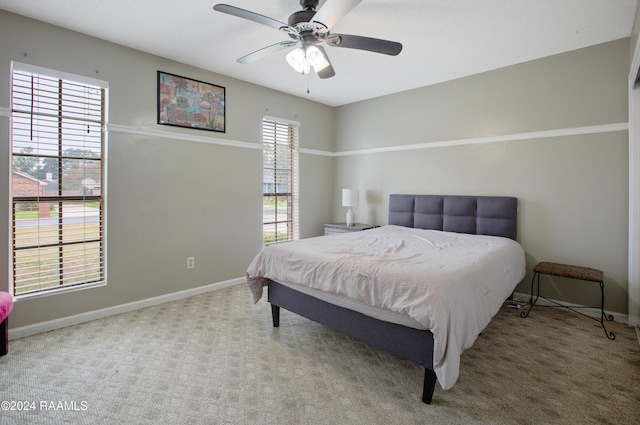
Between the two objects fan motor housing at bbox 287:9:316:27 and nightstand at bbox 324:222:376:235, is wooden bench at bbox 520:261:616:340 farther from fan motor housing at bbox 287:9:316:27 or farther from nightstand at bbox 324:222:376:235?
fan motor housing at bbox 287:9:316:27

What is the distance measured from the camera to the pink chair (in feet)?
7.36

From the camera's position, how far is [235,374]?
2168mm

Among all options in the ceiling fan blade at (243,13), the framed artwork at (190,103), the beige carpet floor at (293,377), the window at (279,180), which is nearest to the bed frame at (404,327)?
the beige carpet floor at (293,377)

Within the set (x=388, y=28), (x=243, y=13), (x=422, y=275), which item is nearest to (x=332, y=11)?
(x=243, y=13)

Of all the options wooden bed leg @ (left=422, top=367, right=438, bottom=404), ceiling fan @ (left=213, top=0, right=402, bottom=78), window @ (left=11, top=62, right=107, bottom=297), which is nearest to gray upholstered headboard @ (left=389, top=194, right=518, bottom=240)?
ceiling fan @ (left=213, top=0, right=402, bottom=78)

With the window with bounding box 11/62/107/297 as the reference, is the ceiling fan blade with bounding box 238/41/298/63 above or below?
above

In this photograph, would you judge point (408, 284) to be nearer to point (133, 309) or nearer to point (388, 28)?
point (388, 28)

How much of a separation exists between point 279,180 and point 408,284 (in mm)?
3216

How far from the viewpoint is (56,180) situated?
285 centimetres

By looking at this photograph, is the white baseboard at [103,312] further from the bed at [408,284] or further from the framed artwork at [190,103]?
the framed artwork at [190,103]

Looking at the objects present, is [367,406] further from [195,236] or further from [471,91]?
[471,91]

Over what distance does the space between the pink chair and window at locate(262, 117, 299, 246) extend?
271 centimetres

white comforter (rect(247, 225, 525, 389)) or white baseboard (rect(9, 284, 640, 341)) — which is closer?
white comforter (rect(247, 225, 525, 389))

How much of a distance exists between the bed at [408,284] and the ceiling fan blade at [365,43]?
1.55m
